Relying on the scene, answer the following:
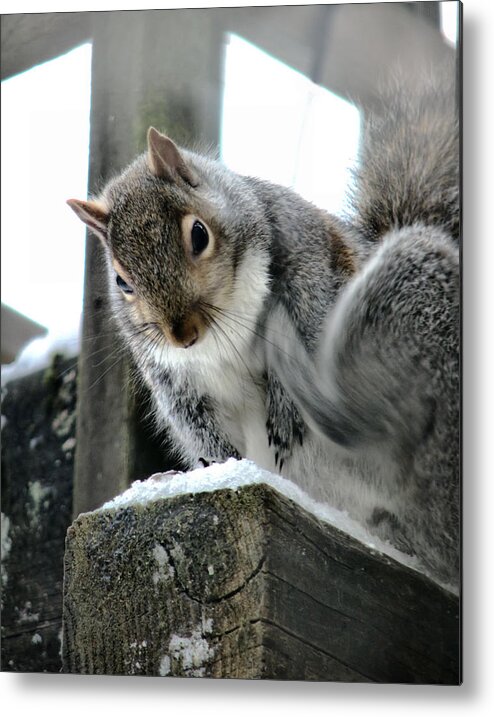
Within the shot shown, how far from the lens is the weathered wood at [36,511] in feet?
5.16

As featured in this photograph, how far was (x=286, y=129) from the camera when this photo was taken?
153cm

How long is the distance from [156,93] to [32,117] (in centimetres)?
23

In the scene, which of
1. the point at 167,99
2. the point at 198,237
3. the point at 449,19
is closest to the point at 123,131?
the point at 167,99

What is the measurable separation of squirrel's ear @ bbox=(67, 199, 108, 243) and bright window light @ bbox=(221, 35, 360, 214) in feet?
0.69

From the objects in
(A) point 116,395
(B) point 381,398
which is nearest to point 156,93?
(A) point 116,395

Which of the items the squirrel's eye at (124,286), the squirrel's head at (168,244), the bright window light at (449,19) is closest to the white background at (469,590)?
the bright window light at (449,19)

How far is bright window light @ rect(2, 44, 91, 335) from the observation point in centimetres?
162

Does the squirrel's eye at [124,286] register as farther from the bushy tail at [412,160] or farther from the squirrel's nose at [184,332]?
the bushy tail at [412,160]

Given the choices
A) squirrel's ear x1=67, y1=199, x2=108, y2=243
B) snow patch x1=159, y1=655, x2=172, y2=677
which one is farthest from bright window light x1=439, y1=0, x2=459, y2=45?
snow patch x1=159, y1=655, x2=172, y2=677

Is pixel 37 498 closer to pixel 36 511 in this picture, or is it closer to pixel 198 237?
pixel 36 511

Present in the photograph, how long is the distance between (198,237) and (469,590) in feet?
2.08

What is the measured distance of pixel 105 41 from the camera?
1.65 meters

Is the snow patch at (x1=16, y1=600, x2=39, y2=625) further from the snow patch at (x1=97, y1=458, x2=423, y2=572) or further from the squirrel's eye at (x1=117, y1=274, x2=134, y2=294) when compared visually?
the squirrel's eye at (x1=117, y1=274, x2=134, y2=294)

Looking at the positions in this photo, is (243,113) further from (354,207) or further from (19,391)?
(19,391)
